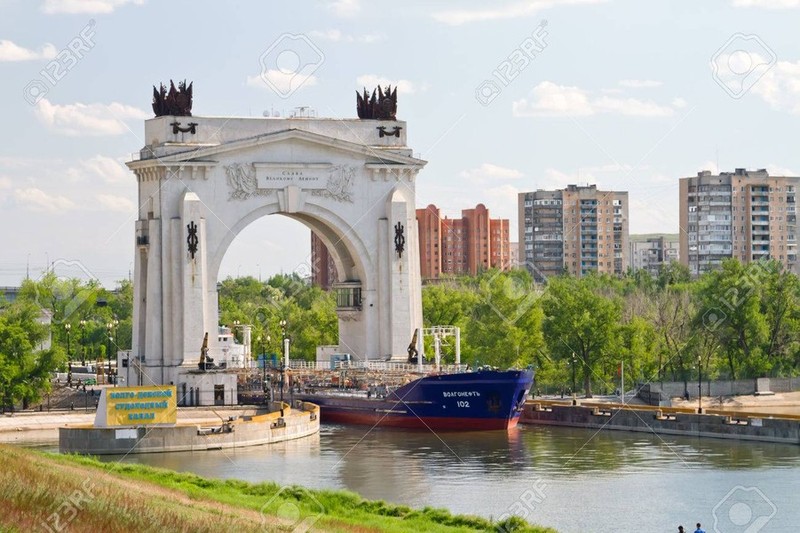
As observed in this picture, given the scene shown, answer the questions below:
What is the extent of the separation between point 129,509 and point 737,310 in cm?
6187

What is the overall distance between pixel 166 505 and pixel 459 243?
13910 centimetres

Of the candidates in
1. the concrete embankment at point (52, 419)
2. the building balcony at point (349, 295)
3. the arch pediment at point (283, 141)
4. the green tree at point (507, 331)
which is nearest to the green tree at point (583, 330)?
the green tree at point (507, 331)

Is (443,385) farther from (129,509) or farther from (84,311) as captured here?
(84,311)

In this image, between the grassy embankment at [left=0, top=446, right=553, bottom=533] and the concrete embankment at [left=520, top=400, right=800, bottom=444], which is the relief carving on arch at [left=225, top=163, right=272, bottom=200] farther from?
the grassy embankment at [left=0, top=446, right=553, bottom=533]

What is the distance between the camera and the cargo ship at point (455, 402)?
6856 centimetres

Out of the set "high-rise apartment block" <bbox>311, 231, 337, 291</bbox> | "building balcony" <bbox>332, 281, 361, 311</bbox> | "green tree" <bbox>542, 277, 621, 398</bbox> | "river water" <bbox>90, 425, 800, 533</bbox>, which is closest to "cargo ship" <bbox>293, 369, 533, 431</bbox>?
"river water" <bbox>90, 425, 800, 533</bbox>

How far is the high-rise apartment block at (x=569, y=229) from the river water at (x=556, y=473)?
9397cm

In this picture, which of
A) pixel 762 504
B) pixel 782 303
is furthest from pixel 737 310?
pixel 762 504

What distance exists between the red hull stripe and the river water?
4.17 feet

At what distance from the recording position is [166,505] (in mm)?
37031

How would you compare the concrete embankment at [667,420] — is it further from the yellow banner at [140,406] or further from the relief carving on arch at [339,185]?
the yellow banner at [140,406]

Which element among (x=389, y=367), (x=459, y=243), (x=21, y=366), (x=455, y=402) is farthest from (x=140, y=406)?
(x=459, y=243)

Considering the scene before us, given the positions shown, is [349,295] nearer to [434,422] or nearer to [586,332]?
[586,332]

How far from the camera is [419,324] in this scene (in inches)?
3152
